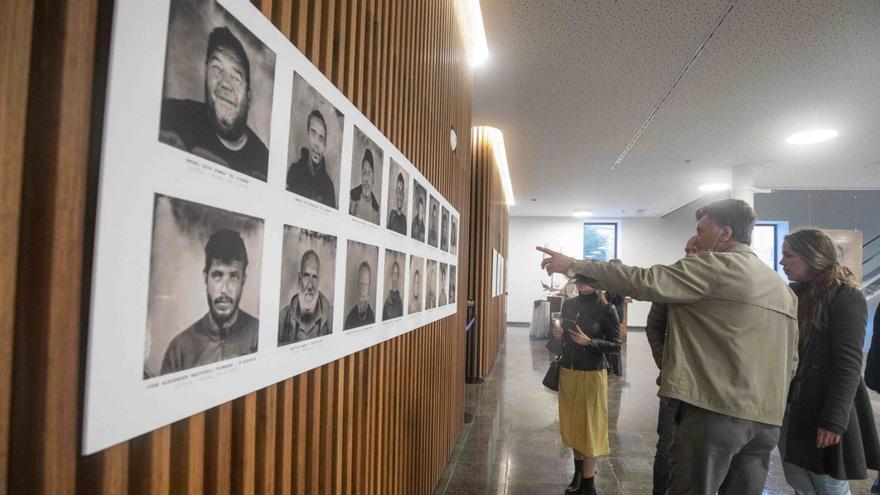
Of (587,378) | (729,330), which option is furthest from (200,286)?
(587,378)

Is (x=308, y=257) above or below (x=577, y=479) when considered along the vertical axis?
above

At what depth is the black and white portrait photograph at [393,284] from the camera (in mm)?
1760

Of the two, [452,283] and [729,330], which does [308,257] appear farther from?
[452,283]

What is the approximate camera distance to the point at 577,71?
4.02 m

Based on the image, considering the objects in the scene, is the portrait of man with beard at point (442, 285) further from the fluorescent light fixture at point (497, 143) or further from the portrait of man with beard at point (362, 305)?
the fluorescent light fixture at point (497, 143)

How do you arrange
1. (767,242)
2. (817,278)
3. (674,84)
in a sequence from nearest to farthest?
(817,278) < (674,84) < (767,242)

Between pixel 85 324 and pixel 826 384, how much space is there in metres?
2.72

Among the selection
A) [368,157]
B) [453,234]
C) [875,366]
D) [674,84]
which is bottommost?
[875,366]

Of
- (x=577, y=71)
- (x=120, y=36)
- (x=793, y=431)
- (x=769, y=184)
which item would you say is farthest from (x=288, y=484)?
(x=769, y=184)

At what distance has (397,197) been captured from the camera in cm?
185

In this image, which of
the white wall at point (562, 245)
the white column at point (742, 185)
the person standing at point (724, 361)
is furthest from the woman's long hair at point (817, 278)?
the white wall at point (562, 245)

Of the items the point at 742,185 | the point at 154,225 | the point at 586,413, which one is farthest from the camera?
the point at 742,185

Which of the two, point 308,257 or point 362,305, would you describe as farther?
point 362,305

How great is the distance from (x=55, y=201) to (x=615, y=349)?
2989 mm
